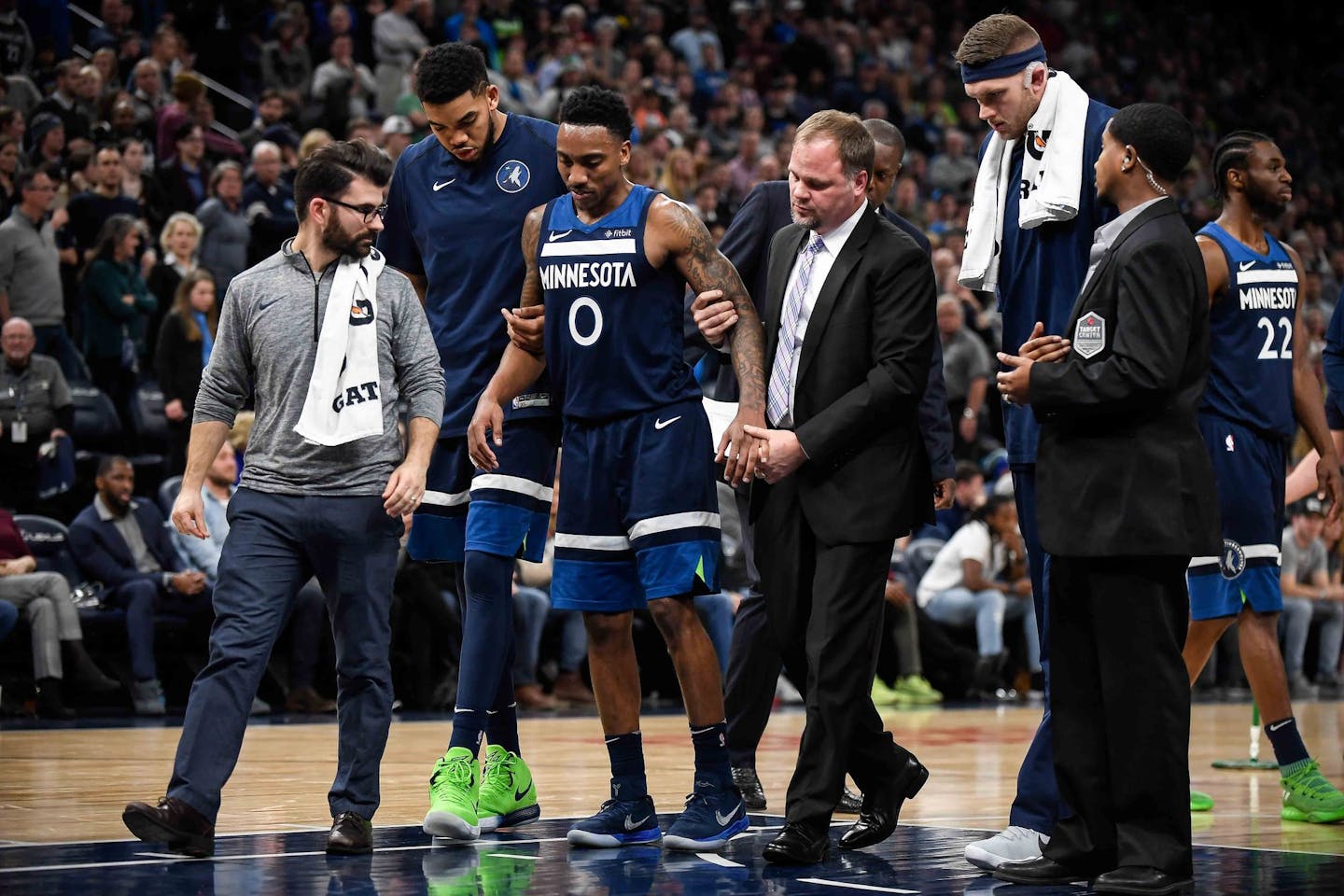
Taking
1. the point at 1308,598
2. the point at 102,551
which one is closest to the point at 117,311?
the point at 102,551

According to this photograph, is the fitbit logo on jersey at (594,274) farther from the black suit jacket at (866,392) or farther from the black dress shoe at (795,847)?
the black dress shoe at (795,847)

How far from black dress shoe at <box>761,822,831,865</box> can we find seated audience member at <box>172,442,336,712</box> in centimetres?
603

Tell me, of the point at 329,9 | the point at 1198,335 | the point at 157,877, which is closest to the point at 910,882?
the point at 1198,335

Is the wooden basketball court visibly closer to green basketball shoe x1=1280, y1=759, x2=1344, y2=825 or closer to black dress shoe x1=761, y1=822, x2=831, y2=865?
green basketball shoe x1=1280, y1=759, x2=1344, y2=825

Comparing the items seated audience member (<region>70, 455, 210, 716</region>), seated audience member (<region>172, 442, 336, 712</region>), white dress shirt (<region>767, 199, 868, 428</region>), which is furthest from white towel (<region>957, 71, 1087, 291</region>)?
seated audience member (<region>70, 455, 210, 716</region>)

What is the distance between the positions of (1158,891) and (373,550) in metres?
2.41

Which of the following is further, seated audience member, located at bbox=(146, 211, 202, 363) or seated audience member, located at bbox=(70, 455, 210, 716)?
seated audience member, located at bbox=(146, 211, 202, 363)

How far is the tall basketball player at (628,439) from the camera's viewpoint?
5156mm

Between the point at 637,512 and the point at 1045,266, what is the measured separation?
4.56 feet

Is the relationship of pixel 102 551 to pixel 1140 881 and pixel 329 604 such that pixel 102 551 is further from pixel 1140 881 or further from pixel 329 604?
pixel 1140 881

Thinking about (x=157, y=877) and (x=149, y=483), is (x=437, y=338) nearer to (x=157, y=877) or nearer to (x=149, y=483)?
(x=157, y=877)

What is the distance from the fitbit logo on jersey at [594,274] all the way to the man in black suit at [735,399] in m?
0.70

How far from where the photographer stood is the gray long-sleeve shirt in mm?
5141

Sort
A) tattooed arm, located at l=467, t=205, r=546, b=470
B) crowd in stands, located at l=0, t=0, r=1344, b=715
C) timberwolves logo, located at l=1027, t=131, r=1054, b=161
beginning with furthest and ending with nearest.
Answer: crowd in stands, located at l=0, t=0, r=1344, b=715 → tattooed arm, located at l=467, t=205, r=546, b=470 → timberwolves logo, located at l=1027, t=131, r=1054, b=161
